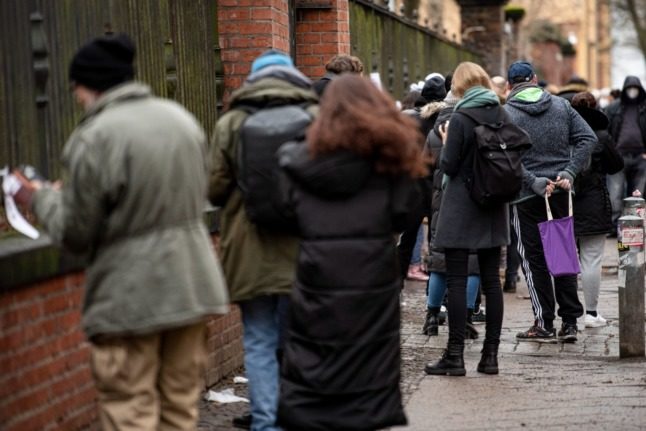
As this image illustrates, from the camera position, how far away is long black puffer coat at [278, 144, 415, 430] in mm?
5906

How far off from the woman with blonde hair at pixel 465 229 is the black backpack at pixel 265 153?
8.08 ft

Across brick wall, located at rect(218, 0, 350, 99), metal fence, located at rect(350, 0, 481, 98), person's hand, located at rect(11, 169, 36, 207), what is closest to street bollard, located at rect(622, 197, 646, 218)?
brick wall, located at rect(218, 0, 350, 99)

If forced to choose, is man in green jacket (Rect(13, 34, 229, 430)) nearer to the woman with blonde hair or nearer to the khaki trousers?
the khaki trousers

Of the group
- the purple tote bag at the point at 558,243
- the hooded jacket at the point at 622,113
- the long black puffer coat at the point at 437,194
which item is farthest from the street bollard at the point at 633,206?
the hooded jacket at the point at 622,113

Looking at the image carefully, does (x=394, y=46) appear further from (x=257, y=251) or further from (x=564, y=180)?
(x=257, y=251)

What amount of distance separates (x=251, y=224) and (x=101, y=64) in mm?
1587

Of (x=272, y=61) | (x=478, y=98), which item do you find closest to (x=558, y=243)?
(x=478, y=98)

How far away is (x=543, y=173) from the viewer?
10297 millimetres

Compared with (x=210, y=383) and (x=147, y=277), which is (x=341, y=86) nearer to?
(x=147, y=277)

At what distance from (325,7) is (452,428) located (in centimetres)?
526

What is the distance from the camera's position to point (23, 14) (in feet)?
21.0

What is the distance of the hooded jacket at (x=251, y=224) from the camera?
6641mm

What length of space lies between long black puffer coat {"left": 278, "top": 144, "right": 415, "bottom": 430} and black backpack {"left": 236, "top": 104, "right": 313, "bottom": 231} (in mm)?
461

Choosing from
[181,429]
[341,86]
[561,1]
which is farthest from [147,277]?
[561,1]
